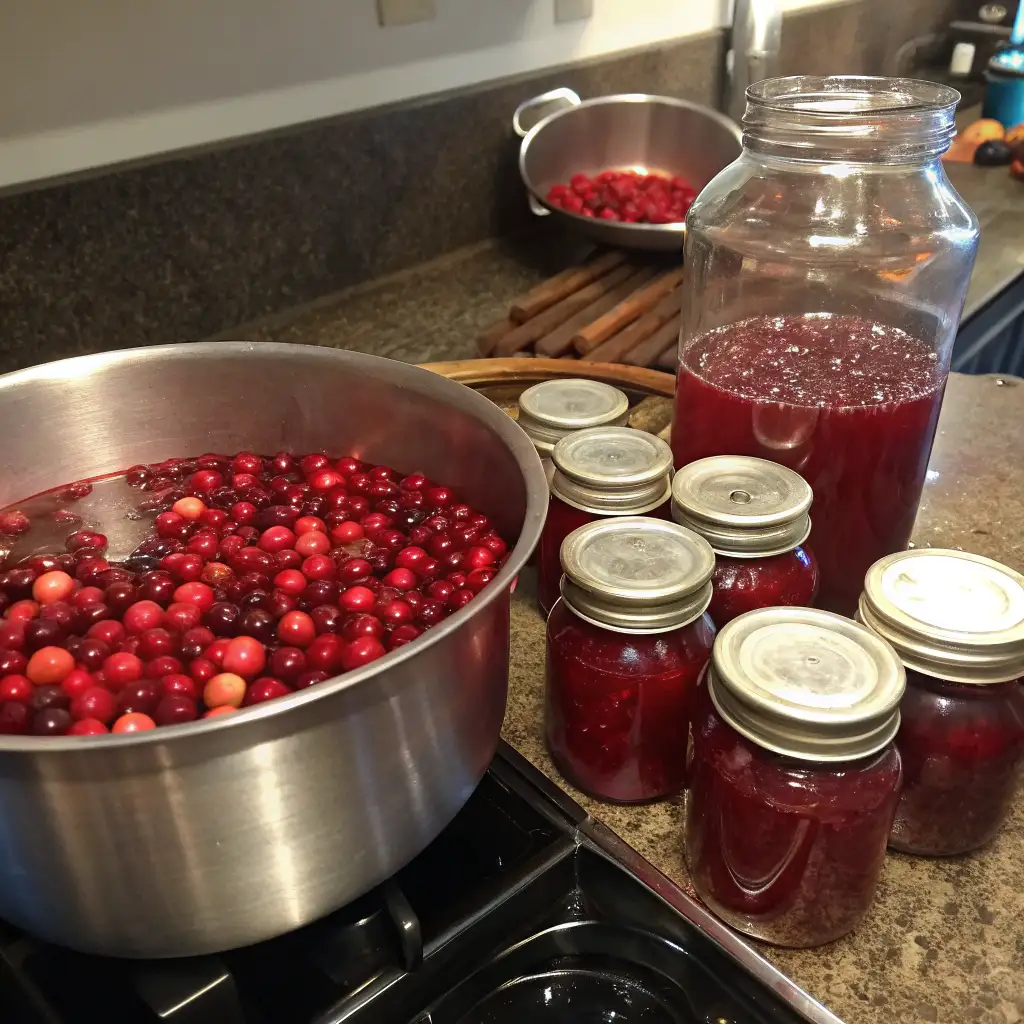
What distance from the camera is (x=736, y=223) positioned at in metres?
0.88

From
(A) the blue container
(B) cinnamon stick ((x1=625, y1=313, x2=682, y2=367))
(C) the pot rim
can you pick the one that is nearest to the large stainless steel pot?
(C) the pot rim

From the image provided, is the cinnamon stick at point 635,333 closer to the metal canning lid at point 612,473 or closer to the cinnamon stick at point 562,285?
the cinnamon stick at point 562,285

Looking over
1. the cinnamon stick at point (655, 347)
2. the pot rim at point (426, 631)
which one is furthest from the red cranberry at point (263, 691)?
the cinnamon stick at point (655, 347)

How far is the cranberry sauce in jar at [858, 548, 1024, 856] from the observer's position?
607mm

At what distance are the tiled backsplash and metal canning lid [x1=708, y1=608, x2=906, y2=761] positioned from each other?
3.29 ft

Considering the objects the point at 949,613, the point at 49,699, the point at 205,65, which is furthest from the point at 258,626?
the point at 205,65

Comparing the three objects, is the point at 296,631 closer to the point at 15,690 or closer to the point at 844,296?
the point at 15,690

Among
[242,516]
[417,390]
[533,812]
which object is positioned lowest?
[533,812]

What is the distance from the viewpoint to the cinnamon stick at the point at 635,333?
4.25 ft

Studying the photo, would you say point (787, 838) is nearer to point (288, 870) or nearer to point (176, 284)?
point (288, 870)

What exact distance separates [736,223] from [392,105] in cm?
84

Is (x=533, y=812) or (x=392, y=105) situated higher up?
(x=392, y=105)

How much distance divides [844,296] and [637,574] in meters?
0.46

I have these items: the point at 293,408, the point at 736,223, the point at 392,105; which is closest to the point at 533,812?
the point at 293,408
